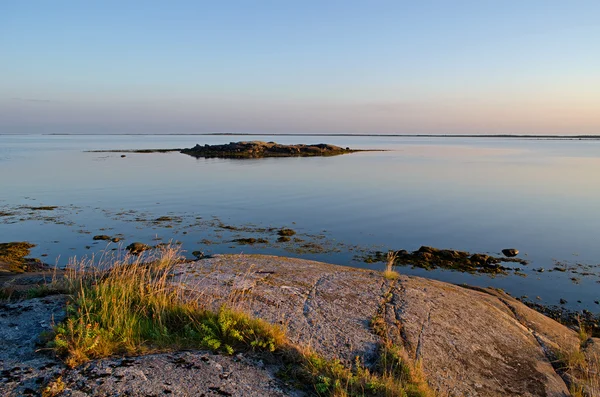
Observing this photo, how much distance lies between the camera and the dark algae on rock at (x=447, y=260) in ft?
51.1

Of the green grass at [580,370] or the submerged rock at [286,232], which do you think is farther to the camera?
the submerged rock at [286,232]

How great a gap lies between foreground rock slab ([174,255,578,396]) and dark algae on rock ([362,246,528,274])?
535 centimetres

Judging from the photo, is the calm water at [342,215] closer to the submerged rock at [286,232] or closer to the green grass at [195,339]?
the submerged rock at [286,232]

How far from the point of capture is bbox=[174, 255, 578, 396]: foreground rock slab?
20.8 feet

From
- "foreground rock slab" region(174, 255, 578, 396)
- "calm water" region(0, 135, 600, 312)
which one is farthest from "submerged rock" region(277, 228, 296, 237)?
"foreground rock slab" region(174, 255, 578, 396)

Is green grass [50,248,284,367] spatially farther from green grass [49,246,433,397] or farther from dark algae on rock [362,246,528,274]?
dark algae on rock [362,246,528,274]

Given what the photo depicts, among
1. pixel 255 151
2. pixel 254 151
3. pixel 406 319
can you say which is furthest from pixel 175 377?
pixel 255 151

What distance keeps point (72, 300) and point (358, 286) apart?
217 inches

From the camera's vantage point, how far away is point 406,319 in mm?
7586

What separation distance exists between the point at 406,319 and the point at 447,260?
9.46 m

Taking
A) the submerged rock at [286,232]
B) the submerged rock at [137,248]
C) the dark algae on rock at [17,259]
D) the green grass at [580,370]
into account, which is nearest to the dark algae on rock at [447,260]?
the submerged rock at [286,232]

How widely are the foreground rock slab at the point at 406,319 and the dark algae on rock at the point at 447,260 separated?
5348 mm

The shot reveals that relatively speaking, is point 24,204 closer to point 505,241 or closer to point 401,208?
point 401,208

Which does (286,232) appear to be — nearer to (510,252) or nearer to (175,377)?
(510,252)
